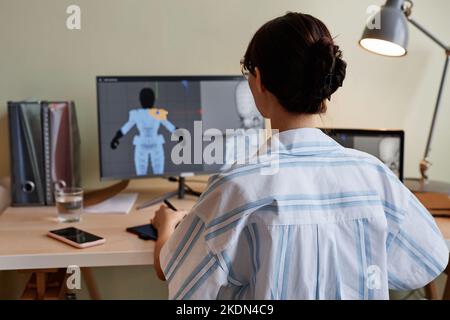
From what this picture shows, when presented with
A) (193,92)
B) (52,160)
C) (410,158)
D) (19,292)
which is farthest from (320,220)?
(19,292)

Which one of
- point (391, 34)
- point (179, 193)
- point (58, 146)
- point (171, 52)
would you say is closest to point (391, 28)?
point (391, 34)

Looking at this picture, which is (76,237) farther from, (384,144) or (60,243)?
(384,144)

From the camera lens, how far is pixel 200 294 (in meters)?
0.93

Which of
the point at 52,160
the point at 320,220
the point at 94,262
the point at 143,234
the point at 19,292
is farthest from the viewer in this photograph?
the point at 19,292

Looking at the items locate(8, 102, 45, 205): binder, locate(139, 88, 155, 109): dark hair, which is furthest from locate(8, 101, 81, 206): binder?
locate(139, 88, 155, 109): dark hair

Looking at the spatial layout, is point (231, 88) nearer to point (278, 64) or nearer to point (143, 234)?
point (143, 234)

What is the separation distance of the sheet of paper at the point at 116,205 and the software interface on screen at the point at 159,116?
8 cm

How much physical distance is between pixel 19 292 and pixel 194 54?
3.68 ft

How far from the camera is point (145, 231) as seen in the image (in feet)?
4.64

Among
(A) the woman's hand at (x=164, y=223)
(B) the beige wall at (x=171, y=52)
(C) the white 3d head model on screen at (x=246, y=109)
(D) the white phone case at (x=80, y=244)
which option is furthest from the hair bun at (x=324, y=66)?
(B) the beige wall at (x=171, y=52)

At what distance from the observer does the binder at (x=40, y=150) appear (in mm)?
1648

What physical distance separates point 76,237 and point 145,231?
18 cm

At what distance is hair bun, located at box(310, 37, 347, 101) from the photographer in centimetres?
90
